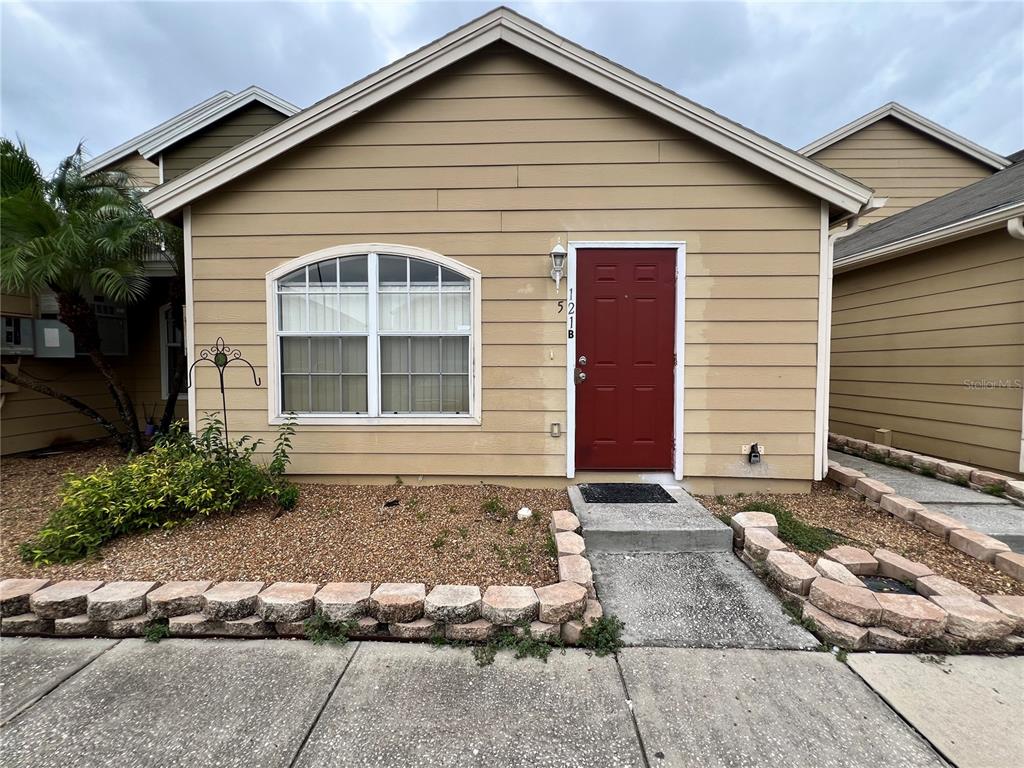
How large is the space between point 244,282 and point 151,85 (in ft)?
41.6

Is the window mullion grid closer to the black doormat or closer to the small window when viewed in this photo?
the small window

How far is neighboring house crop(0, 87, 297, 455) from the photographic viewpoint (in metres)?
5.34

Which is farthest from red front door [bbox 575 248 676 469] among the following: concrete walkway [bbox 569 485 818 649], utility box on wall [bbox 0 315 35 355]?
utility box on wall [bbox 0 315 35 355]

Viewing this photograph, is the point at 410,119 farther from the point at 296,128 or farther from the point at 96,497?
the point at 96,497

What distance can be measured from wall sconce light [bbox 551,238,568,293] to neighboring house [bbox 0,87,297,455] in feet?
16.5

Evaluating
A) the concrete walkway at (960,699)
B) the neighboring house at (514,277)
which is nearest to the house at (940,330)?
the neighboring house at (514,277)

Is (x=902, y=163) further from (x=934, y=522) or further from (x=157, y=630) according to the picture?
(x=157, y=630)

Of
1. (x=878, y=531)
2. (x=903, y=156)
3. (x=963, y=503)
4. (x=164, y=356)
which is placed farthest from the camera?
(x=903, y=156)

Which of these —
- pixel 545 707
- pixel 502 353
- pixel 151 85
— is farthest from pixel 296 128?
pixel 151 85

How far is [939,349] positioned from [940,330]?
0.22m

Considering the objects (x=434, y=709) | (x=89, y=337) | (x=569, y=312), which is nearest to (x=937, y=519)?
(x=569, y=312)

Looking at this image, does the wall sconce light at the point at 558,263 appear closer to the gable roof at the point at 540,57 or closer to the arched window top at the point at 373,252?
the arched window top at the point at 373,252

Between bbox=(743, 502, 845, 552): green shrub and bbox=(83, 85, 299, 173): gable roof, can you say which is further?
bbox=(83, 85, 299, 173): gable roof

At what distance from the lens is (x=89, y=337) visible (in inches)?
198
